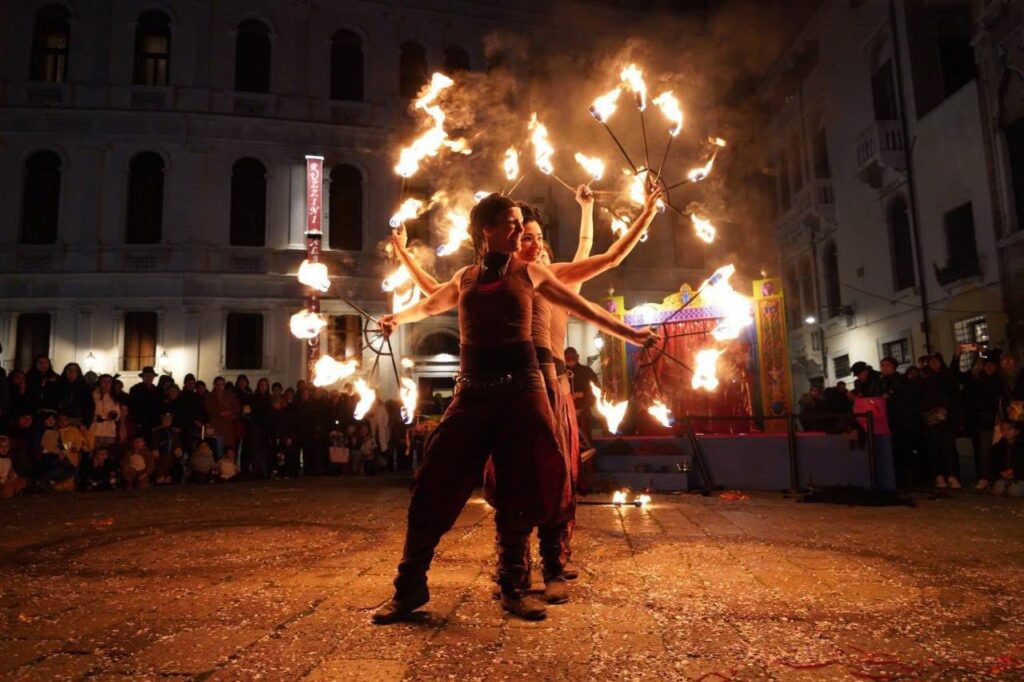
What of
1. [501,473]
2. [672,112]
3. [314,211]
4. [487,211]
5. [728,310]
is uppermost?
[314,211]

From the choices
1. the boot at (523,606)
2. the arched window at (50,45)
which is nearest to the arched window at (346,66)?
the arched window at (50,45)

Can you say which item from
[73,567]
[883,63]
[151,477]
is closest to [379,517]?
[73,567]

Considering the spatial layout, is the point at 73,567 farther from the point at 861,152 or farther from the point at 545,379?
the point at 861,152

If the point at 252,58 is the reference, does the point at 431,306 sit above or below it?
below

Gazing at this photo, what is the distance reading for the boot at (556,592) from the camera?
3.33 metres

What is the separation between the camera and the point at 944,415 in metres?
9.14

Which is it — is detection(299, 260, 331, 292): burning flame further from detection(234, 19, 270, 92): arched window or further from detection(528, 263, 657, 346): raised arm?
detection(234, 19, 270, 92): arched window

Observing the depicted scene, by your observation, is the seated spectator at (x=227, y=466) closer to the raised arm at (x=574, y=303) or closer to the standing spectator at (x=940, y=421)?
the raised arm at (x=574, y=303)

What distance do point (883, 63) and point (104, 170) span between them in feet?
74.2

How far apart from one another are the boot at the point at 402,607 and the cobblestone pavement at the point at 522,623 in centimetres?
7

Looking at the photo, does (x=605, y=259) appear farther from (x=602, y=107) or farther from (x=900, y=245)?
(x=900, y=245)

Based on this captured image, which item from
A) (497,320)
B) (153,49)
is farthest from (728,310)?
(153,49)

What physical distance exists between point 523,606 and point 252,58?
70.8ft

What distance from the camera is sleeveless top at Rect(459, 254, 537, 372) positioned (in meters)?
3.33
